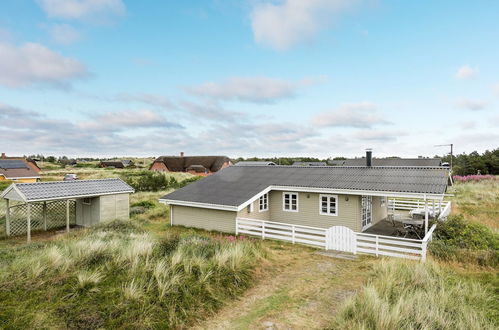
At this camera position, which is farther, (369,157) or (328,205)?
(369,157)

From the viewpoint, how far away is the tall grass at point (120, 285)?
6301mm

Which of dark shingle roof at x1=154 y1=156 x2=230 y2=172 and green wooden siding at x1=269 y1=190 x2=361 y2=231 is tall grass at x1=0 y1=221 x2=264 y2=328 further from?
dark shingle roof at x1=154 y1=156 x2=230 y2=172

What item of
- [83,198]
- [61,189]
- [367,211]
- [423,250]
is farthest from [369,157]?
[61,189]

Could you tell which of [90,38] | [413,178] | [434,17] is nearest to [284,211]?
[413,178]

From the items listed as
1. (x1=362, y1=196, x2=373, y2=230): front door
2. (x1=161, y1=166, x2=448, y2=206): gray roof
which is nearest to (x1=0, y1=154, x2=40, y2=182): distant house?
(x1=161, y1=166, x2=448, y2=206): gray roof

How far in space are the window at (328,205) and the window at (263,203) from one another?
3392 millimetres

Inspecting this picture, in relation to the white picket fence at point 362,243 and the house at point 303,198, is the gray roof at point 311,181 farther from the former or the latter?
the white picket fence at point 362,243

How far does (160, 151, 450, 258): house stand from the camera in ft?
49.5

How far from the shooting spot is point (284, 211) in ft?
59.8

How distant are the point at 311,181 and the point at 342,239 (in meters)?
5.27

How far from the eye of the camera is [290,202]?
709 inches

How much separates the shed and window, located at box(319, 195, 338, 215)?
12.3 metres

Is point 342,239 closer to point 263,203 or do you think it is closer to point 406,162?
point 263,203

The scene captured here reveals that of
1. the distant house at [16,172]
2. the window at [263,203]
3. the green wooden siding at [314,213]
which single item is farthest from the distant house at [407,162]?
the distant house at [16,172]
